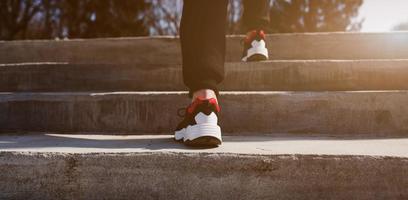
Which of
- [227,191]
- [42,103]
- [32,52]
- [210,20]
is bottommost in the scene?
[227,191]

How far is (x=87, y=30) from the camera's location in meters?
17.2

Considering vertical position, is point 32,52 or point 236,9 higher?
point 236,9

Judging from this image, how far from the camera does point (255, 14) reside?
119 inches

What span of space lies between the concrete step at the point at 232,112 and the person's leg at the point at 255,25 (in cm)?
74

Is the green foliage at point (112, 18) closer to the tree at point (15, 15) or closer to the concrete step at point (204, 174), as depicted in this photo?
the tree at point (15, 15)

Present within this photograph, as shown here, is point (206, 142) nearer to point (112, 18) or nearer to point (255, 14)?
point (255, 14)

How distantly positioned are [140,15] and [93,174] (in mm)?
17899

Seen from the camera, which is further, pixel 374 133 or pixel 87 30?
pixel 87 30

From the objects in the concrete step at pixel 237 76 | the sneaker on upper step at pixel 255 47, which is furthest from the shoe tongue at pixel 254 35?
the concrete step at pixel 237 76

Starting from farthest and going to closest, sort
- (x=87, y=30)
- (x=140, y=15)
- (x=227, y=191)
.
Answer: (x=140, y=15), (x=87, y=30), (x=227, y=191)

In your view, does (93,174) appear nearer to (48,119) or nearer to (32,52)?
(48,119)

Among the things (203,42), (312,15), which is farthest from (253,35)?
(312,15)

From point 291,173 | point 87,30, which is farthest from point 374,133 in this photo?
point 87,30

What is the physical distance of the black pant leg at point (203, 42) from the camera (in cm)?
194
